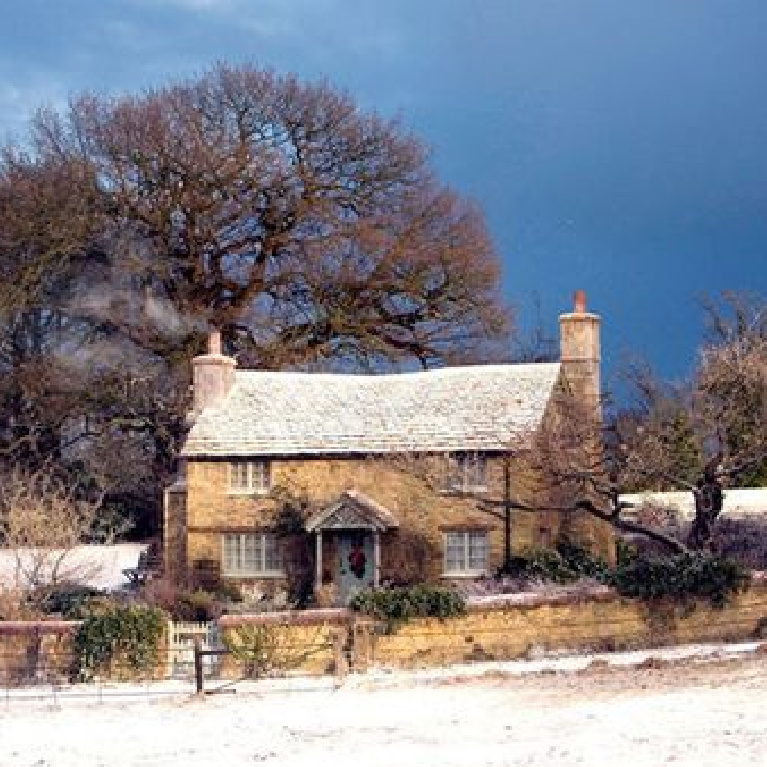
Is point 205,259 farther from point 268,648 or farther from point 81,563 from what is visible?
point 268,648

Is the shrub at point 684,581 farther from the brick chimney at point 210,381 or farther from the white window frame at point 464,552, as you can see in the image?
the brick chimney at point 210,381

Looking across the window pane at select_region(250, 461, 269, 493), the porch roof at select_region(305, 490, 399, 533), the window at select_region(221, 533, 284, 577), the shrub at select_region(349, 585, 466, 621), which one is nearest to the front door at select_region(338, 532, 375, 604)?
the porch roof at select_region(305, 490, 399, 533)

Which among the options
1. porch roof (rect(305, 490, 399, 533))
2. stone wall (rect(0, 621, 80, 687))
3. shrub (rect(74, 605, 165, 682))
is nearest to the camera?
shrub (rect(74, 605, 165, 682))

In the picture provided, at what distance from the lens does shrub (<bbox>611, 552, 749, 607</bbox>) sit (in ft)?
101

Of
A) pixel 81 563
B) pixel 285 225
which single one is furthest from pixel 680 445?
pixel 285 225

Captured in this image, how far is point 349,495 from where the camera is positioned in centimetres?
3856

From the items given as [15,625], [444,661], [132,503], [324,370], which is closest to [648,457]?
[444,661]

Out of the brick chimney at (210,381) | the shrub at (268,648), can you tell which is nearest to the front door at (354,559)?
the brick chimney at (210,381)

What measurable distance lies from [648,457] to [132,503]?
1058 inches

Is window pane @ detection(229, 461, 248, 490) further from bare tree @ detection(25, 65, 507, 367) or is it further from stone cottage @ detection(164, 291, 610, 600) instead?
bare tree @ detection(25, 65, 507, 367)

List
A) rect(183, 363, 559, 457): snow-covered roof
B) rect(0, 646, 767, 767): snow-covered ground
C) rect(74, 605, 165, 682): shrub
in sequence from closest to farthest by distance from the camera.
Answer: rect(0, 646, 767, 767): snow-covered ground → rect(74, 605, 165, 682): shrub → rect(183, 363, 559, 457): snow-covered roof

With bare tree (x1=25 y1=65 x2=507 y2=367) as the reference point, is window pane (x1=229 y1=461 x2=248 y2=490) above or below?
below

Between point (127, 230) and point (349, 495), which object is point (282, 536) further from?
point (127, 230)

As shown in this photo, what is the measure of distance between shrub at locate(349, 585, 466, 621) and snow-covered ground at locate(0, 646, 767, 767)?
5.59 ft
